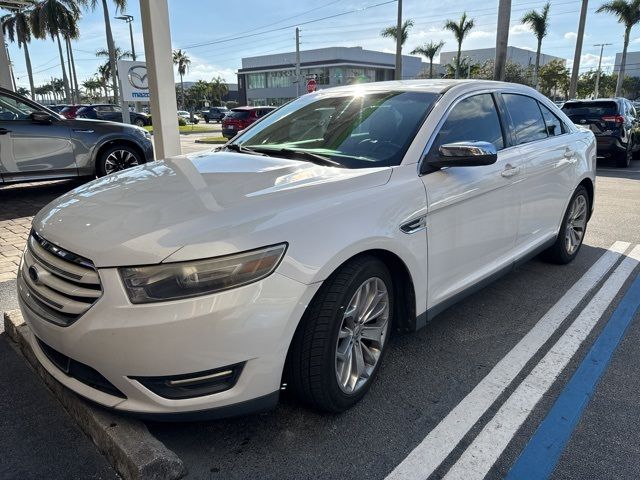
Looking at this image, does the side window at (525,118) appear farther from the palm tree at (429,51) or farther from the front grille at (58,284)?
the palm tree at (429,51)

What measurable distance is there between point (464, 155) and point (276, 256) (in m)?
1.32

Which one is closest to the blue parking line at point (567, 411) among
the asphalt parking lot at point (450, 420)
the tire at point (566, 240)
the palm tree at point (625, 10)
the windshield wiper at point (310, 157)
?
the asphalt parking lot at point (450, 420)

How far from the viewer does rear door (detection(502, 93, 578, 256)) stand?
12.4 feet

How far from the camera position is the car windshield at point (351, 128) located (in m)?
2.89

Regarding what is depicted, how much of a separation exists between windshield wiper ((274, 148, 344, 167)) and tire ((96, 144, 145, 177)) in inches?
224

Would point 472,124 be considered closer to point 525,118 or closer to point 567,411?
point 525,118

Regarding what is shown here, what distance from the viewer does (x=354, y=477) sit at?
2086mm

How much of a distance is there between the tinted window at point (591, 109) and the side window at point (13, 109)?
1185 centimetres

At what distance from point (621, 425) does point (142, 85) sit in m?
11.7

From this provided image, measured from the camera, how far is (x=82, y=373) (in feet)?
6.86

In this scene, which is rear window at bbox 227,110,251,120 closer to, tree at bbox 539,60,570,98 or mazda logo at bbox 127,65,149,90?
mazda logo at bbox 127,65,149,90

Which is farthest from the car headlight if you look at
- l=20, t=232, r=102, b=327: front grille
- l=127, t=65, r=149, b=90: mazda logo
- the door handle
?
l=127, t=65, r=149, b=90: mazda logo

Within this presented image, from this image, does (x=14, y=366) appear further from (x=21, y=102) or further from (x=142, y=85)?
(x=142, y=85)

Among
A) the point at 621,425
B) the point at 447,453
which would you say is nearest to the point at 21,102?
the point at 447,453
